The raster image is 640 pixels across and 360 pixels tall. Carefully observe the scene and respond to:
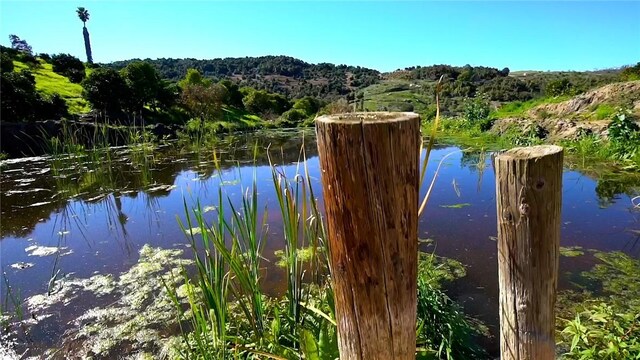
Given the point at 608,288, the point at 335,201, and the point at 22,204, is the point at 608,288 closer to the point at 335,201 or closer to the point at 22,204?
the point at 335,201

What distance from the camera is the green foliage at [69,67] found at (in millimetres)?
35219

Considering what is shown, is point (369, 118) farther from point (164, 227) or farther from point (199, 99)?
point (199, 99)

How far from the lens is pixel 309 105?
4344cm

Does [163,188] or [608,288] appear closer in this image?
[608,288]

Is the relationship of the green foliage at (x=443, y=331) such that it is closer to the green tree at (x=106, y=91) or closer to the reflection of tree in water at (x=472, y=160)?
the reflection of tree in water at (x=472, y=160)

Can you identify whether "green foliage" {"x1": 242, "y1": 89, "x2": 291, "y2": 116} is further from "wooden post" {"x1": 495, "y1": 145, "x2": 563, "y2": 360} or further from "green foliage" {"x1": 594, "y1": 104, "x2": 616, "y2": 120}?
"wooden post" {"x1": 495, "y1": 145, "x2": 563, "y2": 360}

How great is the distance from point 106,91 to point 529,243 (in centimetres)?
2922

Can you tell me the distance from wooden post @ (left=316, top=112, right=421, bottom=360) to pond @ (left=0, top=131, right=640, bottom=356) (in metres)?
0.84

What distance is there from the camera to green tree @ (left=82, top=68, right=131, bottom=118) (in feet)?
80.6

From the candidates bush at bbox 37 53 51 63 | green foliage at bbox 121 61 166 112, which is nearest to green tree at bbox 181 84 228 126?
green foliage at bbox 121 61 166 112

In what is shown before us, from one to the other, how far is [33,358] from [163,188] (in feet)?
19.6

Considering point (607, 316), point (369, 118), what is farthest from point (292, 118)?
point (369, 118)

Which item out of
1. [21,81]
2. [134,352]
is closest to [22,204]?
[134,352]

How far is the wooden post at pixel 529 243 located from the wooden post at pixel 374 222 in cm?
48
